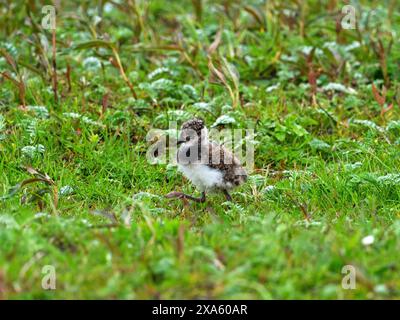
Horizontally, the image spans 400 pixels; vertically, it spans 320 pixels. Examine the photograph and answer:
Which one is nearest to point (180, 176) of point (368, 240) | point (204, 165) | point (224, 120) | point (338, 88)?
point (224, 120)

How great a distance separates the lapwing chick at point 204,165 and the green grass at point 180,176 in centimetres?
17

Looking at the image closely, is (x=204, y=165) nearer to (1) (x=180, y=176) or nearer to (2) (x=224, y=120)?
(1) (x=180, y=176)

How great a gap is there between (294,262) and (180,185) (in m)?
2.48

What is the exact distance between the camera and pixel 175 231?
16.4 ft

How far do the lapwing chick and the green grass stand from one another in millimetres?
169

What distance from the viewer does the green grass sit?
4448 millimetres

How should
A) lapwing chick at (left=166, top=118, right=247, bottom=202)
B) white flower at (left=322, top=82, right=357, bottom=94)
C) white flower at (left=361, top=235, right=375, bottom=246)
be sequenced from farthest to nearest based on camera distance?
white flower at (left=322, top=82, right=357, bottom=94) → lapwing chick at (left=166, top=118, right=247, bottom=202) → white flower at (left=361, top=235, right=375, bottom=246)

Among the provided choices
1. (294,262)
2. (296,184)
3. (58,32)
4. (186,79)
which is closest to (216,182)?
(296,184)

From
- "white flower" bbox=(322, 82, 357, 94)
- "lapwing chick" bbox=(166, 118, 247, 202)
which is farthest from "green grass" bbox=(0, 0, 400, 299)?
"lapwing chick" bbox=(166, 118, 247, 202)

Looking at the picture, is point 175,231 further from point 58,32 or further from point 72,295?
point 58,32

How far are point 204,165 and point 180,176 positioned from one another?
805 millimetres

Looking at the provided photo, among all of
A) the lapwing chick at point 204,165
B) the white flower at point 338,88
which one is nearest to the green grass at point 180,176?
the white flower at point 338,88

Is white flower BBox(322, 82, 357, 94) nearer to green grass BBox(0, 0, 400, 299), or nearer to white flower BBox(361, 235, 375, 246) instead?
green grass BBox(0, 0, 400, 299)
